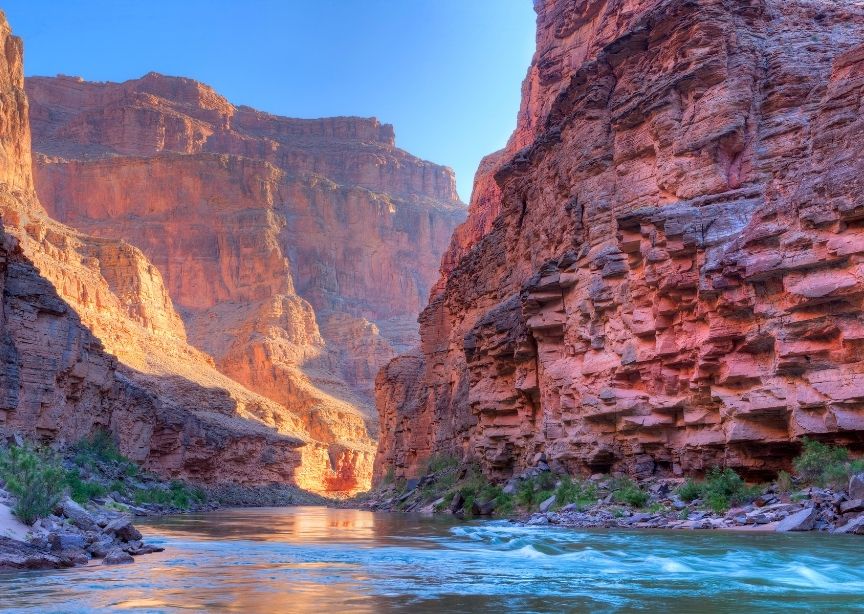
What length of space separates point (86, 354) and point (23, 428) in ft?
24.3

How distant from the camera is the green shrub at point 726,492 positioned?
18.0 m

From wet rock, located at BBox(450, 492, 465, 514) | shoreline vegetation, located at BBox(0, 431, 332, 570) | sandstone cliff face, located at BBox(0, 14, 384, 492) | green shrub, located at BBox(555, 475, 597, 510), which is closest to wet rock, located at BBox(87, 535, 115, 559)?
shoreline vegetation, located at BBox(0, 431, 332, 570)

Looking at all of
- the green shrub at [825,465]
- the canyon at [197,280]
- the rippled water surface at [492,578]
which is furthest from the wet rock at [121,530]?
the canyon at [197,280]

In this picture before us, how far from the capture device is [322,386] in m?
119

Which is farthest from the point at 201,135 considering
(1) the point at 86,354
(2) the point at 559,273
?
(2) the point at 559,273

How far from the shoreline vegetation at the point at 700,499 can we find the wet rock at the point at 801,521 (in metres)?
0.02

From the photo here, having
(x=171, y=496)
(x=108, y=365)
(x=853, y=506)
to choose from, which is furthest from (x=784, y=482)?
(x=108, y=365)

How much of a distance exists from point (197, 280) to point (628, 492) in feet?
437

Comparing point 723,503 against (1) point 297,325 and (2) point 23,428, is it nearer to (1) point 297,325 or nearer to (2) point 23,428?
(2) point 23,428

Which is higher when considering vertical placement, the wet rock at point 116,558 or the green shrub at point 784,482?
the green shrub at point 784,482

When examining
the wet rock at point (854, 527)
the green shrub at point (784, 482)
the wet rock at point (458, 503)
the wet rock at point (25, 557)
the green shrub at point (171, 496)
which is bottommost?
the green shrub at point (171, 496)

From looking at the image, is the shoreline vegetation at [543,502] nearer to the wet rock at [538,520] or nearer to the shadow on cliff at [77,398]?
the wet rock at [538,520]

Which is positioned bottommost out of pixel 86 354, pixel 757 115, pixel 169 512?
pixel 169 512

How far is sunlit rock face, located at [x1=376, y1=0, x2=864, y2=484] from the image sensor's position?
711 inches
